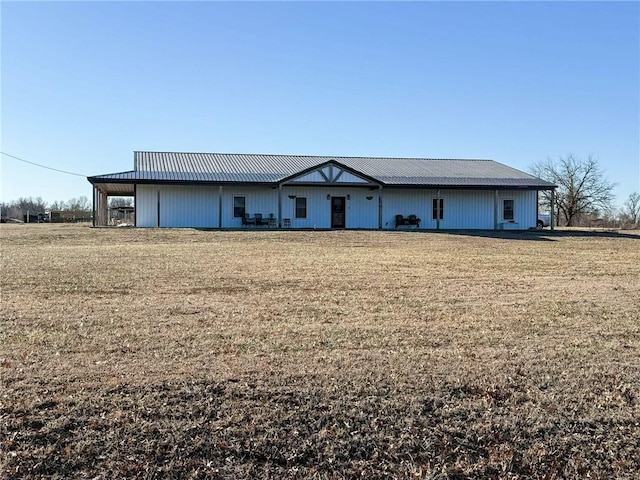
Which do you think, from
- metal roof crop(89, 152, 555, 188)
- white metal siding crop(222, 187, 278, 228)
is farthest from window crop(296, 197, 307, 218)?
metal roof crop(89, 152, 555, 188)

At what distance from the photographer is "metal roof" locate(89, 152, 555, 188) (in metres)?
27.2

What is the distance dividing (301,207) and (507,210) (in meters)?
11.4

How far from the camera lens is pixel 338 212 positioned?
96.4 ft

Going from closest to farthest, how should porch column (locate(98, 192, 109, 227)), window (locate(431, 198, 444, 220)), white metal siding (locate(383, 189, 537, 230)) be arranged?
1. white metal siding (locate(383, 189, 537, 230))
2. window (locate(431, 198, 444, 220))
3. porch column (locate(98, 192, 109, 227))

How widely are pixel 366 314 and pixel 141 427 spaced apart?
420 centimetres

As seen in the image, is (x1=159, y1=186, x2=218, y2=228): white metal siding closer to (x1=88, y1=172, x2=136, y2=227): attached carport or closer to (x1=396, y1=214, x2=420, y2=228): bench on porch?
(x1=88, y1=172, x2=136, y2=227): attached carport

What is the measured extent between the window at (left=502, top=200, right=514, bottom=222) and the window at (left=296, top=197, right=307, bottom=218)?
1093 cm

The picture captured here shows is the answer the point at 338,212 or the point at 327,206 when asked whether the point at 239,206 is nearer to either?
→ the point at 327,206

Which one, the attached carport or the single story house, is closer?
the attached carport

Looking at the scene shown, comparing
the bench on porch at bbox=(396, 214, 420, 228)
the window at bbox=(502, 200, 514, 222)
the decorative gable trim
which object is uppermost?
the decorative gable trim

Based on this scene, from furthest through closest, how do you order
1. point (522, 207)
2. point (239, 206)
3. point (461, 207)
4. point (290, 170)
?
point (522, 207) < point (461, 207) < point (290, 170) < point (239, 206)

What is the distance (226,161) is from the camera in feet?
104

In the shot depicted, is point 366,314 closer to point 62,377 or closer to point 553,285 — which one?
point 62,377

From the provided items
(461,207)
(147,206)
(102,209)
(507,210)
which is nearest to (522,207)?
(507,210)
